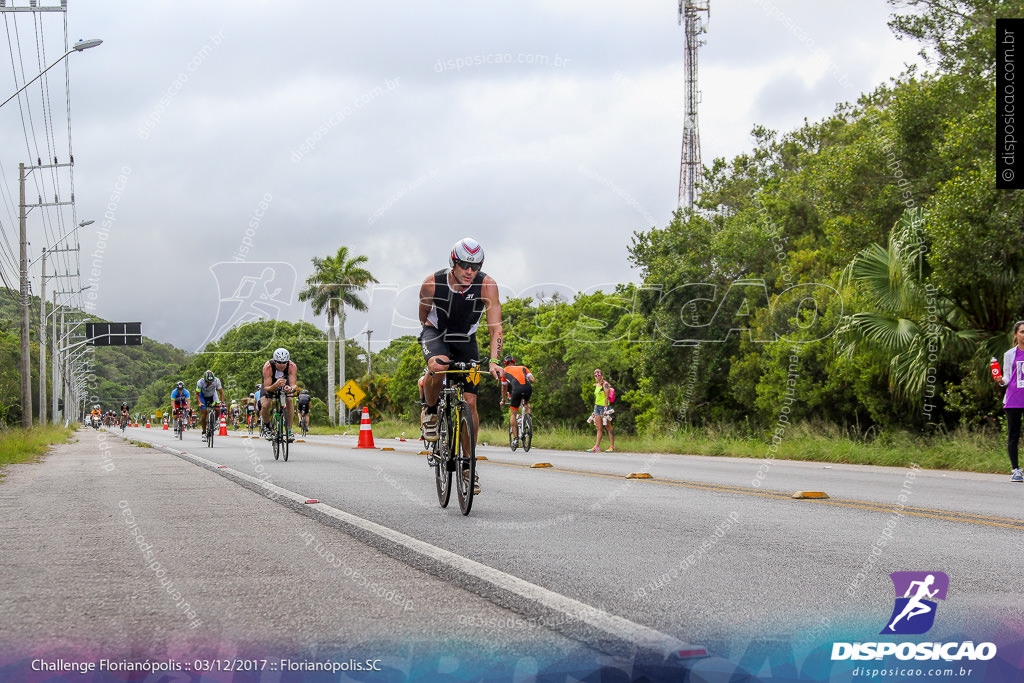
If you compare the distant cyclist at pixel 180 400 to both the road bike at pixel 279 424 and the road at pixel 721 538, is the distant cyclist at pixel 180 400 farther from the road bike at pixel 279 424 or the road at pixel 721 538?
the road at pixel 721 538

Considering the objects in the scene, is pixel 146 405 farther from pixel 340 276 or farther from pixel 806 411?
pixel 806 411

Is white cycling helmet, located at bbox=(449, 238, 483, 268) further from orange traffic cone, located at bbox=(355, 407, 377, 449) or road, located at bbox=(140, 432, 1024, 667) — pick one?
orange traffic cone, located at bbox=(355, 407, 377, 449)

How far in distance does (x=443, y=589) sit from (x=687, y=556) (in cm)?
171

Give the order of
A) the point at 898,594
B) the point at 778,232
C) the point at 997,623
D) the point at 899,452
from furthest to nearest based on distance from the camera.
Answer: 1. the point at 778,232
2. the point at 899,452
3. the point at 898,594
4. the point at 997,623

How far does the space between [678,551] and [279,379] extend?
12368 millimetres

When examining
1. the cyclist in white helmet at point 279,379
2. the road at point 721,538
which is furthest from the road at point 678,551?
the cyclist in white helmet at point 279,379

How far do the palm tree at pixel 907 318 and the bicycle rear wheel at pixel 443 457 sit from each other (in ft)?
40.1

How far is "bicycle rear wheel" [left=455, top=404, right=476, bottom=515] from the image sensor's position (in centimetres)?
755

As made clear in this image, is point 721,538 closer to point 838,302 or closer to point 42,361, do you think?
point 838,302

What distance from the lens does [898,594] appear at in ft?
14.8

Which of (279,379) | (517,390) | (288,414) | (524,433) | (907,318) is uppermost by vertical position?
(907,318)

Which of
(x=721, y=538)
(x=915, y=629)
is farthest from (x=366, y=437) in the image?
(x=915, y=629)

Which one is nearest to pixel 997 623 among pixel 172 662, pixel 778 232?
pixel 172 662

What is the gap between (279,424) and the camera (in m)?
16.8
